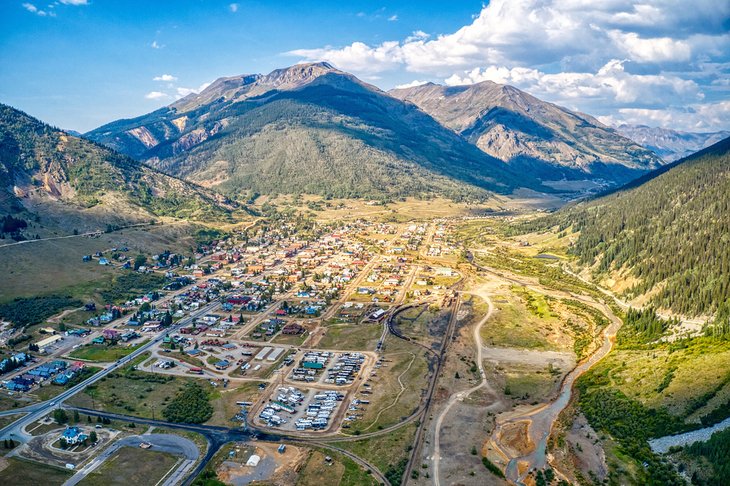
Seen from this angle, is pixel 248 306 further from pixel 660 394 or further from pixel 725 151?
pixel 725 151

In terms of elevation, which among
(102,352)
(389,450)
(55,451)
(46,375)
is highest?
(46,375)

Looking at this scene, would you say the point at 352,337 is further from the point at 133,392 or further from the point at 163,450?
the point at 163,450

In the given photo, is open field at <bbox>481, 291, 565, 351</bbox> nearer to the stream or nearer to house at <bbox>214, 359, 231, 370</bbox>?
the stream

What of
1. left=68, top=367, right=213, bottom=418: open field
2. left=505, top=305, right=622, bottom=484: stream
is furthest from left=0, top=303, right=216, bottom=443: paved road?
left=505, top=305, right=622, bottom=484: stream

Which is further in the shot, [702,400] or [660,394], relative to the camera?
[660,394]

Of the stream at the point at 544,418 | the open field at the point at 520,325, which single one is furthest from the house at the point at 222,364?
the open field at the point at 520,325

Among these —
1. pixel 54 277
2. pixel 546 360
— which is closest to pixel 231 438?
pixel 546 360

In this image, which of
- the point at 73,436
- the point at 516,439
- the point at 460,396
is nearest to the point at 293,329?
the point at 460,396
